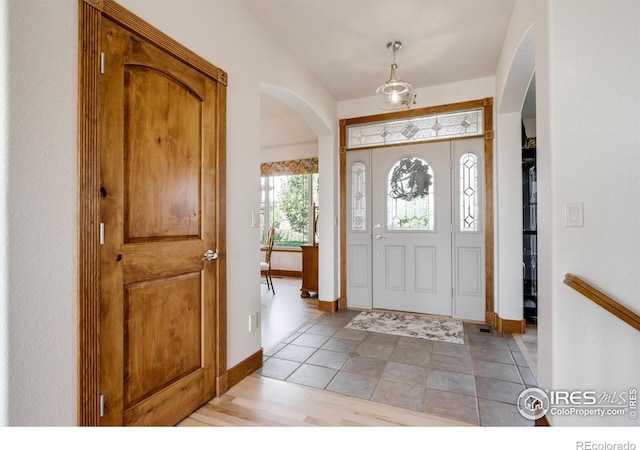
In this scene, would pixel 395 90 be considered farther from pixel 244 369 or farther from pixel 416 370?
pixel 244 369

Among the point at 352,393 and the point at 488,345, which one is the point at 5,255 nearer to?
the point at 352,393

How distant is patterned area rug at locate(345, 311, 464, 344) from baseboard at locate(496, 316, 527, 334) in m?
0.41

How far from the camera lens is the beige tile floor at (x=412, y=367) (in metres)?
2.03

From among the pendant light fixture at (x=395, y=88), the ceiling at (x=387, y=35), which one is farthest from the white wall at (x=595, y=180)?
the pendant light fixture at (x=395, y=88)

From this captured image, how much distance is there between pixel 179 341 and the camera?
185 centimetres

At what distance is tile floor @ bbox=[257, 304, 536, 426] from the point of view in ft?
6.63

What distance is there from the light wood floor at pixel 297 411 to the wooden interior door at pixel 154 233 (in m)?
0.14

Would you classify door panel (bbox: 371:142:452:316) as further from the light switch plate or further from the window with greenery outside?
the window with greenery outside

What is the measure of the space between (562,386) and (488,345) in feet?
5.07

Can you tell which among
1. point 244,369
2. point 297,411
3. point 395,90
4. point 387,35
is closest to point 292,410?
point 297,411

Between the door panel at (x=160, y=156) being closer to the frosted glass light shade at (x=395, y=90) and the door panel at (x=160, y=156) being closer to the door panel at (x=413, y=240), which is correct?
the frosted glass light shade at (x=395, y=90)

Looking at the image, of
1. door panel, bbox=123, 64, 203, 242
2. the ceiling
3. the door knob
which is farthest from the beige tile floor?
the ceiling
